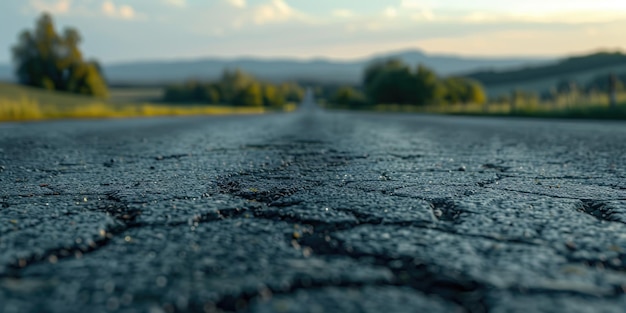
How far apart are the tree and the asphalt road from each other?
45.6m

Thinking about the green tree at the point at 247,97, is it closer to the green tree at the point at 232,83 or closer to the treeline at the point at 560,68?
the green tree at the point at 232,83

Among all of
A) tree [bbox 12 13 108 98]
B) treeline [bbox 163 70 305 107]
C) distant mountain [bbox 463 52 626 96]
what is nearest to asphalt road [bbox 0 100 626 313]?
tree [bbox 12 13 108 98]

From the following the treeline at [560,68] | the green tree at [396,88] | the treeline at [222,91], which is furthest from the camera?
the treeline at [222,91]

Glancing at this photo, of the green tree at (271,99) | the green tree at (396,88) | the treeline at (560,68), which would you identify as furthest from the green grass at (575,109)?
the green tree at (271,99)

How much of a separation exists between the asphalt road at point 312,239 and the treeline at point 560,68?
176ft

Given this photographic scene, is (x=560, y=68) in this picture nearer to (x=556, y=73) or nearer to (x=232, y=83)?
(x=556, y=73)

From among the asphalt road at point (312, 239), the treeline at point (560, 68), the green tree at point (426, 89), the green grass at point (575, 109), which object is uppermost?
the treeline at point (560, 68)

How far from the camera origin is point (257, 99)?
73125 mm

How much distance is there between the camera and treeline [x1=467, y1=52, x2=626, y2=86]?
5080 centimetres

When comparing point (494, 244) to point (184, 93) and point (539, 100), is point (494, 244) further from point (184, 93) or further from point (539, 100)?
point (184, 93)

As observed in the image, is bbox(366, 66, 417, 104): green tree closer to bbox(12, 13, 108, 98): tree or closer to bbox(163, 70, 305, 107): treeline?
bbox(12, 13, 108, 98): tree

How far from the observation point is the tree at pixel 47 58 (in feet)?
142

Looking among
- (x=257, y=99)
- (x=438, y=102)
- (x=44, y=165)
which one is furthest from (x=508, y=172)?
(x=257, y=99)

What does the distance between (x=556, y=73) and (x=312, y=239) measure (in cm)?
6010
